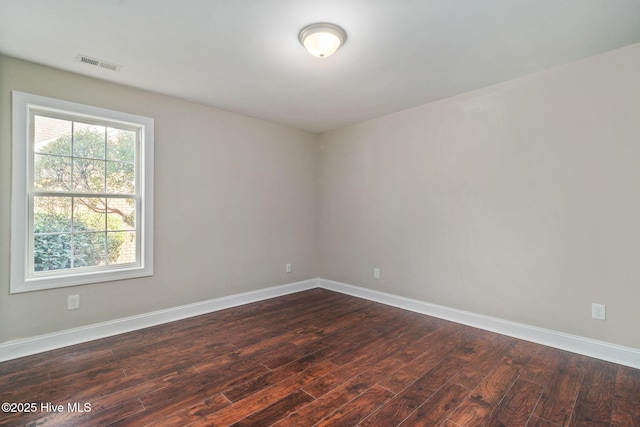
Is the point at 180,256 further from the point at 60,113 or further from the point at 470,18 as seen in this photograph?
the point at 470,18

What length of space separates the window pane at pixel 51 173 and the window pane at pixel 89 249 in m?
0.48

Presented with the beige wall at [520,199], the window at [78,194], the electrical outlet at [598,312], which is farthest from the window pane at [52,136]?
the electrical outlet at [598,312]

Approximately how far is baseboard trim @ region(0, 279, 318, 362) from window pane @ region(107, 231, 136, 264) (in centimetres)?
60

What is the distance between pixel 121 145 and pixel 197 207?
99 cm

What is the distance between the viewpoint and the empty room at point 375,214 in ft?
6.36

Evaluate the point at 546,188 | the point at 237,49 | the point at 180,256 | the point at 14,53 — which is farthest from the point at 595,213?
the point at 14,53

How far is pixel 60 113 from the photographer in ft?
9.00

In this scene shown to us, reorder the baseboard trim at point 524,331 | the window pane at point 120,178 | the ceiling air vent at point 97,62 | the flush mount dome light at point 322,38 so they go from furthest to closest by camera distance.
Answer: the window pane at point 120,178, the ceiling air vent at point 97,62, the baseboard trim at point 524,331, the flush mount dome light at point 322,38

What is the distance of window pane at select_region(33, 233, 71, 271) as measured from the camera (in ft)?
8.68

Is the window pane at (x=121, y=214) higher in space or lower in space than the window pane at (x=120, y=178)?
lower

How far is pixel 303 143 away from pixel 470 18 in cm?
303

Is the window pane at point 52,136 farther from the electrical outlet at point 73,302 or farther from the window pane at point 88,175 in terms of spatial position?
the electrical outlet at point 73,302

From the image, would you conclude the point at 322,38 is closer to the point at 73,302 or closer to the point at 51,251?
the point at 51,251

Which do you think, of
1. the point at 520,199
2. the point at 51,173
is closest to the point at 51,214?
the point at 51,173
